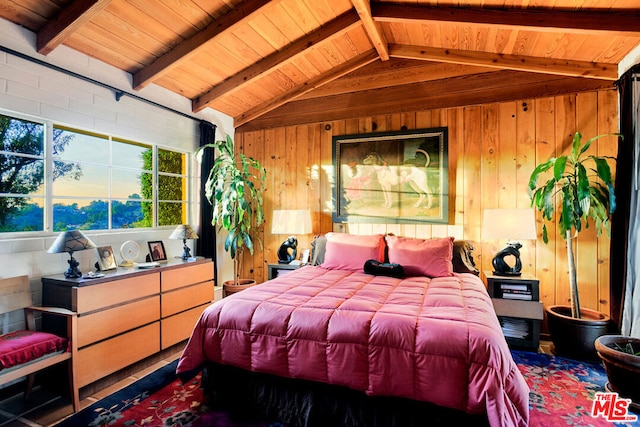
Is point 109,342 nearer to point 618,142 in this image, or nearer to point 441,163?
point 441,163

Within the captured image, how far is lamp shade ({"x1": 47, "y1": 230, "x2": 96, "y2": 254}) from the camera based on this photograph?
2273mm

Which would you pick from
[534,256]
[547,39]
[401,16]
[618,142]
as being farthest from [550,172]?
[401,16]

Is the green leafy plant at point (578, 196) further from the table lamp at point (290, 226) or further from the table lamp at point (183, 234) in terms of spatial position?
the table lamp at point (183, 234)

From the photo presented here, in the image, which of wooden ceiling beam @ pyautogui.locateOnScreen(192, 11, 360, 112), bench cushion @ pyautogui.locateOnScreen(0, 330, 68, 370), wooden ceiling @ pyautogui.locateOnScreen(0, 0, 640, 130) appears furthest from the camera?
wooden ceiling beam @ pyautogui.locateOnScreen(192, 11, 360, 112)

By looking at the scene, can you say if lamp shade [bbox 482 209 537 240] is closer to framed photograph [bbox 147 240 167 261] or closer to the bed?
the bed

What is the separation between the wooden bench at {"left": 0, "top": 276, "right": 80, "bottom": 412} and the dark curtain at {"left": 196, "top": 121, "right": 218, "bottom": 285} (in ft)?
5.65

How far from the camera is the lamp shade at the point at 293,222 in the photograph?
3811mm

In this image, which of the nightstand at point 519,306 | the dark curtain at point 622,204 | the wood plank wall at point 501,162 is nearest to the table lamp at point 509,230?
the nightstand at point 519,306

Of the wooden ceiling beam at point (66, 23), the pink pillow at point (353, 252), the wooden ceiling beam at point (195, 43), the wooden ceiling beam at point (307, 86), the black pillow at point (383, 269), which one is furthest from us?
the wooden ceiling beam at point (307, 86)

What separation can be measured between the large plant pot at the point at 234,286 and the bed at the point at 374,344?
1.53m

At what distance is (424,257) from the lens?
296cm

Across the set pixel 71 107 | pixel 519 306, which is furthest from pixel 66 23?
pixel 519 306

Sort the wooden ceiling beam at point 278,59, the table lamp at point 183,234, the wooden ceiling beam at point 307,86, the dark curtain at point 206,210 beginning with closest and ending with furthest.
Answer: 1. the wooden ceiling beam at point 278,59
2. the table lamp at point 183,234
3. the wooden ceiling beam at point 307,86
4. the dark curtain at point 206,210

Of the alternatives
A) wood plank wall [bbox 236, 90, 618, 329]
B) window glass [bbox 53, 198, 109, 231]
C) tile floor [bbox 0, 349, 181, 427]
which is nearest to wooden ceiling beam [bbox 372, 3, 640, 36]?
wood plank wall [bbox 236, 90, 618, 329]
